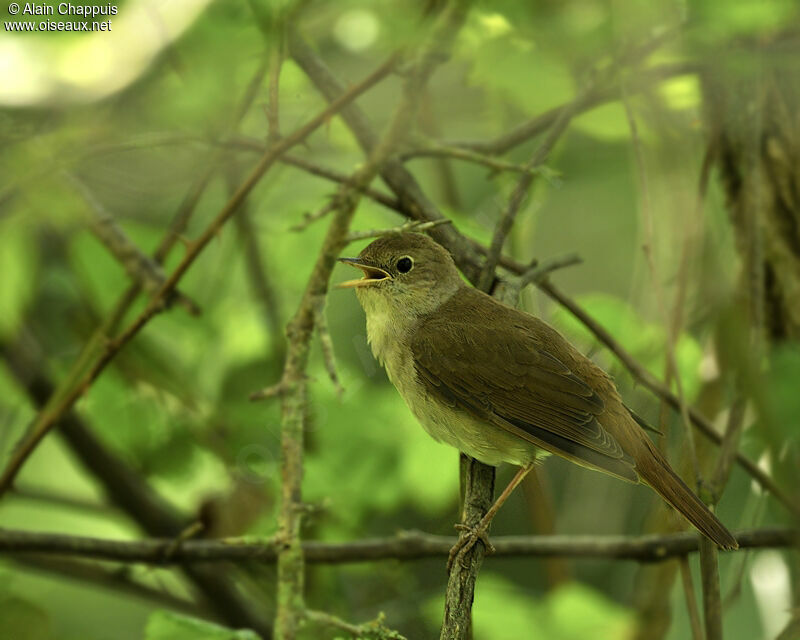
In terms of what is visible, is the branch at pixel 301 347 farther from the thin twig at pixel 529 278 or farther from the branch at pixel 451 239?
the thin twig at pixel 529 278

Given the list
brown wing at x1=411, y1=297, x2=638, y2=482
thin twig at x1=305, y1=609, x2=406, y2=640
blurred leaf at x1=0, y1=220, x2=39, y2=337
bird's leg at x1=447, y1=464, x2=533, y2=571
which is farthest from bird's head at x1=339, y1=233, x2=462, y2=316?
blurred leaf at x1=0, y1=220, x2=39, y2=337

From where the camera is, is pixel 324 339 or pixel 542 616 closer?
pixel 324 339

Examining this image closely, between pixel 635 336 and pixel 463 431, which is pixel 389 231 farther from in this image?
pixel 635 336

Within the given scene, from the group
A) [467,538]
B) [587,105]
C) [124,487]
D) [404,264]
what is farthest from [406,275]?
[124,487]

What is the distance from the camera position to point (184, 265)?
2773 millimetres

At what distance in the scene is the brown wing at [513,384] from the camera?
8.57ft

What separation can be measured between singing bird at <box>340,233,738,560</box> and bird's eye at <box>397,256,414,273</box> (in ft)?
0.83

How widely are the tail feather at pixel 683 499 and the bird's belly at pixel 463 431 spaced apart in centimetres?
33

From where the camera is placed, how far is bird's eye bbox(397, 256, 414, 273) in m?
3.14

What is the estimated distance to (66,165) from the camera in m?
3.03

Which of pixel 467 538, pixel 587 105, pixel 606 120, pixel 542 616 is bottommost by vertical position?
pixel 467 538

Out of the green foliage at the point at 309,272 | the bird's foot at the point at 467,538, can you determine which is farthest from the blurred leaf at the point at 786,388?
the bird's foot at the point at 467,538

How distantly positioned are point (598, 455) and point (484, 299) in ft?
1.78

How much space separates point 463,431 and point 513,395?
0.20 metres
